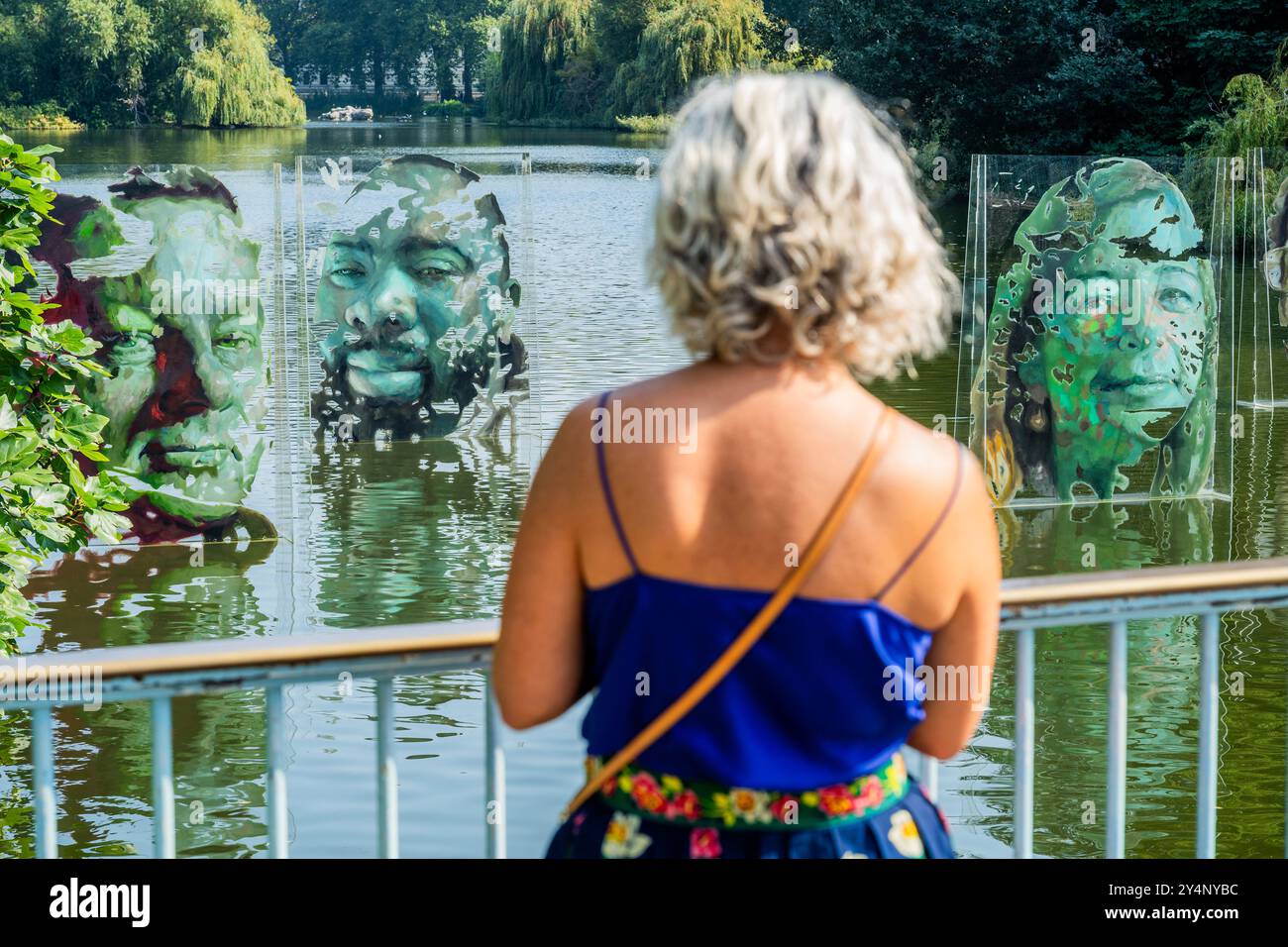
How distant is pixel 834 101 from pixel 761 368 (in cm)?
29

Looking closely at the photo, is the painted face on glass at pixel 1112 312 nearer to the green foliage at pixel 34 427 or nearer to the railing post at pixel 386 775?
the green foliage at pixel 34 427

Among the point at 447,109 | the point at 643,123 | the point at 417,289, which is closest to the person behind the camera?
the point at 417,289

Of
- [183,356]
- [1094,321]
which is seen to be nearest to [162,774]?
[183,356]

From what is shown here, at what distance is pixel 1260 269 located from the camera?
15.0m

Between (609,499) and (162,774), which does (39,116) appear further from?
(609,499)

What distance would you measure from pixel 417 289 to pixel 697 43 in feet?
111

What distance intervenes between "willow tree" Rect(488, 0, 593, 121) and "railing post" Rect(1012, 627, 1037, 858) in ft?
163

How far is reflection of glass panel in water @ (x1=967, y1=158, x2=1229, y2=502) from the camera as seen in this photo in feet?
38.0

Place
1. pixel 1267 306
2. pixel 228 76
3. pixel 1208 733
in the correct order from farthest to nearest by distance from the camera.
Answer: pixel 228 76
pixel 1267 306
pixel 1208 733

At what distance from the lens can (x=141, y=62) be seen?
58094mm

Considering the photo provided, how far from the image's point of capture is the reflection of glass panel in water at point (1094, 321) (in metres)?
11.6

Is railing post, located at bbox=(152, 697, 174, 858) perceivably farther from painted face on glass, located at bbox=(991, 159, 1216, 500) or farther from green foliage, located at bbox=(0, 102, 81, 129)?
green foliage, located at bbox=(0, 102, 81, 129)
